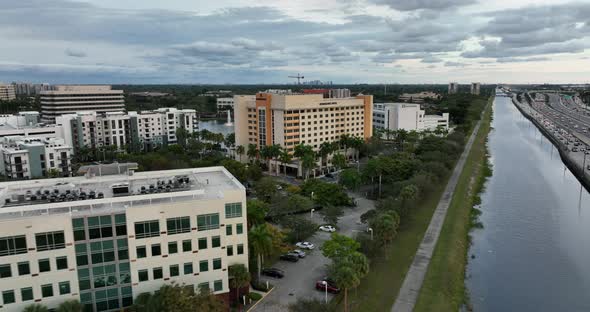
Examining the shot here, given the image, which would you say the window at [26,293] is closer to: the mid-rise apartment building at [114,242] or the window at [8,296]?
the mid-rise apartment building at [114,242]

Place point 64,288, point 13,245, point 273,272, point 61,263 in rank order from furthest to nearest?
point 273,272, point 64,288, point 61,263, point 13,245

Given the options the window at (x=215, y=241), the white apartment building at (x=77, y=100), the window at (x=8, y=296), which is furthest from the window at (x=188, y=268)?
the white apartment building at (x=77, y=100)

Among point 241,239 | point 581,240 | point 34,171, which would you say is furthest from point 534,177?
point 34,171

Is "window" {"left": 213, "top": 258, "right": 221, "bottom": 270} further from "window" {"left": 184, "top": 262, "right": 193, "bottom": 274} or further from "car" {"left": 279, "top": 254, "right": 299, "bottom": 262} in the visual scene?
"car" {"left": 279, "top": 254, "right": 299, "bottom": 262}

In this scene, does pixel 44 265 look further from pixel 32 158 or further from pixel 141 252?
pixel 32 158

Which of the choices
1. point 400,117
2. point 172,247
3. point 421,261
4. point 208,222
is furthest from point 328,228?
point 400,117

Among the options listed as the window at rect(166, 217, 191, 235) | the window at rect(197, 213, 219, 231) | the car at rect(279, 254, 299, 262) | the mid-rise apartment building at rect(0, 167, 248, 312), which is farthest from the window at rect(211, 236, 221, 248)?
the car at rect(279, 254, 299, 262)

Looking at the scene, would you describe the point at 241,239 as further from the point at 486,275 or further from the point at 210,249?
the point at 486,275
